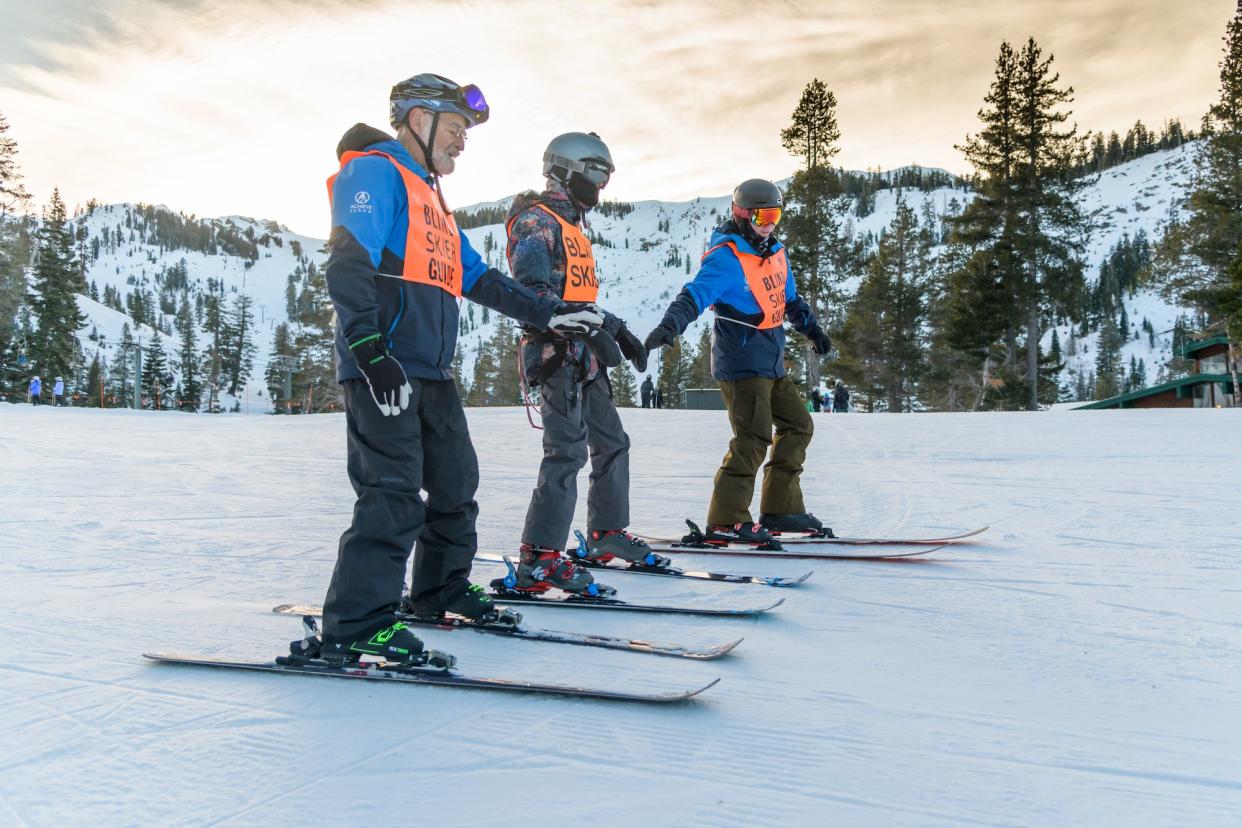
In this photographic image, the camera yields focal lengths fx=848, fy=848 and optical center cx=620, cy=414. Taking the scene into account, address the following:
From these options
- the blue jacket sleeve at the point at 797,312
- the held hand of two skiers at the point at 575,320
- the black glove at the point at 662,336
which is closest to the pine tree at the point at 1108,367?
the blue jacket sleeve at the point at 797,312

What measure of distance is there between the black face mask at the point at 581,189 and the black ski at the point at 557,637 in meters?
1.97

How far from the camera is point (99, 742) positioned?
194 cm

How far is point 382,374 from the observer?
96.1 inches

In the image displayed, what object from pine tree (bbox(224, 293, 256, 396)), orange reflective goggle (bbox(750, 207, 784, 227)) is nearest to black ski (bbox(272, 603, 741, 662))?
orange reflective goggle (bbox(750, 207, 784, 227))

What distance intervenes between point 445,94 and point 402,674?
1.87 meters

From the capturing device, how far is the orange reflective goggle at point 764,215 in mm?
4945

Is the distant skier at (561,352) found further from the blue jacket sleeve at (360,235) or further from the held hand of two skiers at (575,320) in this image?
the blue jacket sleeve at (360,235)

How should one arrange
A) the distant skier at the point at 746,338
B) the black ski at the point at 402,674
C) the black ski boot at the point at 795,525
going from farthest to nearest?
the black ski boot at the point at 795,525, the distant skier at the point at 746,338, the black ski at the point at 402,674

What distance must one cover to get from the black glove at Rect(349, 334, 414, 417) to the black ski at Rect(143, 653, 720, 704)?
Answer: 0.73 metres

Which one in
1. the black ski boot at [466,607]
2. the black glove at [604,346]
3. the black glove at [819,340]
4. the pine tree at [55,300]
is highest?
the pine tree at [55,300]

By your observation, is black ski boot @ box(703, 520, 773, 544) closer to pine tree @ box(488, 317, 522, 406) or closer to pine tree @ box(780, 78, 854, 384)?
pine tree @ box(780, 78, 854, 384)

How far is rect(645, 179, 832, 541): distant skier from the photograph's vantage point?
4.93 m

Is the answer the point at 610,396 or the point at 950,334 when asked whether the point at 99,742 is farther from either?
the point at 950,334

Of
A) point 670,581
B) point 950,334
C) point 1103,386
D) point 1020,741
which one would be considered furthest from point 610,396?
point 1103,386
